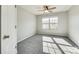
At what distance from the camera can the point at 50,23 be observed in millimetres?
7828

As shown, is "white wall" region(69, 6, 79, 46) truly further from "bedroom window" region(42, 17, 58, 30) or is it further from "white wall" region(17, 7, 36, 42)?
"white wall" region(17, 7, 36, 42)

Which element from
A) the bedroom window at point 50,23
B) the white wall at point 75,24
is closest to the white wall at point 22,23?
the bedroom window at point 50,23

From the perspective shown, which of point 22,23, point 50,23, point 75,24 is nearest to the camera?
point 75,24

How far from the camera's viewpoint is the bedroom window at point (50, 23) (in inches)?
297

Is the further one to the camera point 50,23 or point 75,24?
point 50,23

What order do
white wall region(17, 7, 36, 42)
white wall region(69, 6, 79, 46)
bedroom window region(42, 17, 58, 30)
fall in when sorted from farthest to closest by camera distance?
1. bedroom window region(42, 17, 58, 30)
2. white wall region(17, 7, 36, 42)
3. white wall region(69, 6, 79, 46)

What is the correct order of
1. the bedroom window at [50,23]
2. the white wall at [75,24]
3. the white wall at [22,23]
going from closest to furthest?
1. the white wall at [75,24]
2. the white wall at [22,23]
3. the bedroom window at [50,23]

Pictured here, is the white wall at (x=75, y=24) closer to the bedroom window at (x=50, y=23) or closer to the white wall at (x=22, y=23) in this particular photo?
the bedroom window at (x=50, y=23)

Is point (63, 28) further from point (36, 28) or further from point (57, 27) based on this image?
point (36, 28)

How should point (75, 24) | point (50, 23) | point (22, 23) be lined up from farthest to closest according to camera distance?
point (50, 23) < point (22, 23) < point (75, 24)

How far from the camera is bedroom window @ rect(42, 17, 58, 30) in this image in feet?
24.8

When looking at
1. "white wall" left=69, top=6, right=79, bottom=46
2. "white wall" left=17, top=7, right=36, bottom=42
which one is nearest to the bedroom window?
"white wall" left=17, top=7, right=36, bottom=42

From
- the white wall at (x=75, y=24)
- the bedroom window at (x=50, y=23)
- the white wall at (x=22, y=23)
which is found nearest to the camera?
the white wall at (x=75, y=24)

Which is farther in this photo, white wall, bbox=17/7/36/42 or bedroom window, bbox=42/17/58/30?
bedroom window, bbox=42/17/58/30
